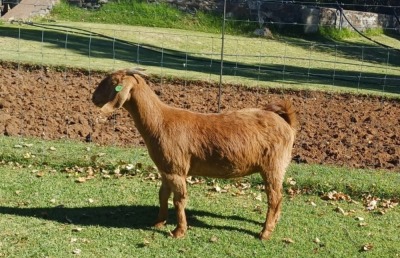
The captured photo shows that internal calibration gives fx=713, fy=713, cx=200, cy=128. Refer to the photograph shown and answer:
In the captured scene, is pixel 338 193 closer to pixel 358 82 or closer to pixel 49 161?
pixel 49 161

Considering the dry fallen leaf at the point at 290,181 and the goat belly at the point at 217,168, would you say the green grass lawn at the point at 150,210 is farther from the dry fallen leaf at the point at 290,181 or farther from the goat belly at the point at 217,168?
the goat belly at the point at 217,168

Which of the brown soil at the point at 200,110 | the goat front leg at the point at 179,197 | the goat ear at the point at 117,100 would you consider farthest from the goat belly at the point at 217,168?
the brown soil at the point at 200,110

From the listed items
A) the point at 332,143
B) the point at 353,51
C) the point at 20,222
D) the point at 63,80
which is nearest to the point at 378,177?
the point at 332,143

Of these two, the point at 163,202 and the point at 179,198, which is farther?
the point at 163,202

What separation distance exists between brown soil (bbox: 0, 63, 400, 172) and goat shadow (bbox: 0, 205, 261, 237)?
272 centimetres

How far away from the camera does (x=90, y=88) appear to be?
13.6 metres

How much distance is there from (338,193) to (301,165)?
3.38 feet

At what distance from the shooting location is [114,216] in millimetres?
7633

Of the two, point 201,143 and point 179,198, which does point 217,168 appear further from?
point 179,198

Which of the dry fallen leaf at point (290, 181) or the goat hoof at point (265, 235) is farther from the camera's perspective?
the dry fallen leaf at point (290, 181)

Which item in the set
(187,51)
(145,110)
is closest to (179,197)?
(145,110)

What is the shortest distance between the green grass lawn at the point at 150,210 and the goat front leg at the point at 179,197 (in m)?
0.13

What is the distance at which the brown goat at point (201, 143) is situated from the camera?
7039 mm

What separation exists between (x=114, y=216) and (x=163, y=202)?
2.21ft
